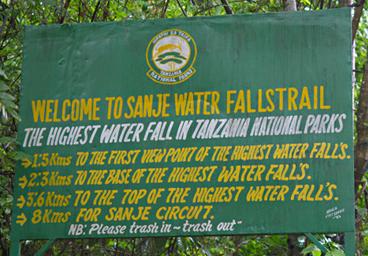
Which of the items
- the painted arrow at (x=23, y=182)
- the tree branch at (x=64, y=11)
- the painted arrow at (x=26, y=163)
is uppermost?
the tree branch at (x=64, y=11)

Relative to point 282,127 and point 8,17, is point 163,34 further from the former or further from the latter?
point 8,17

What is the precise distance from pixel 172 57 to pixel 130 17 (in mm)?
3229

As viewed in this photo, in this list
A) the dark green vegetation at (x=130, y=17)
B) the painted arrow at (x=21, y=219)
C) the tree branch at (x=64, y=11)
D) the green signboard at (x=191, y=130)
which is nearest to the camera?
the green signboard at (x=191, y=130)

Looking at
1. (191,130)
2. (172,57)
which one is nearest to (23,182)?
(191,130)

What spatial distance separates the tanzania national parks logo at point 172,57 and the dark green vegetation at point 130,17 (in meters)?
1.36

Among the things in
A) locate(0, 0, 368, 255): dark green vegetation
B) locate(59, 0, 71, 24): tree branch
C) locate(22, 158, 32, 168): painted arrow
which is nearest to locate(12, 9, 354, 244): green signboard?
locate(22, 158, 32, 168): painted arrow

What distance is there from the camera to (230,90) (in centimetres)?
659

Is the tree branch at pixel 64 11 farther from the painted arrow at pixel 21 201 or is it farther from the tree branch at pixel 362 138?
the tree branch at pixel 362 138

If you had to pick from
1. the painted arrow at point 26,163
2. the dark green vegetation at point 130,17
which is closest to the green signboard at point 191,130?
the painted arrow at point 26,163

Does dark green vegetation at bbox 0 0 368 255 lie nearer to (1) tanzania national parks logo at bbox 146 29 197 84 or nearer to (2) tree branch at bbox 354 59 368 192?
(2) tree branch at bbox 354 59 368 192

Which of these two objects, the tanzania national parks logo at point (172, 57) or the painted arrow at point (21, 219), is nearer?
the painted arrow at point (21, 219)

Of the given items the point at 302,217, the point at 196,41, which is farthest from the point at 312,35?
the point at 302,217

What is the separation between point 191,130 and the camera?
654cm

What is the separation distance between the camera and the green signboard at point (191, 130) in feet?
20.6
